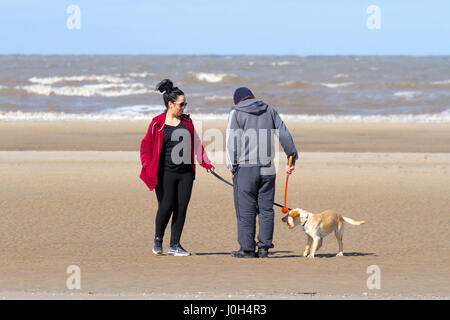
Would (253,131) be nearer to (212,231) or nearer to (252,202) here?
(252,202)

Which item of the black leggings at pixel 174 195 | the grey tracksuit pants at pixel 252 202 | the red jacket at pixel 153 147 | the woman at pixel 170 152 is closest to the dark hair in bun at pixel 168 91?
the woman at pixel 170 152

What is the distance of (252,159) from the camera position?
6922 millimetres

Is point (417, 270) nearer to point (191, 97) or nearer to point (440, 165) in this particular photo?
point (440, 165)

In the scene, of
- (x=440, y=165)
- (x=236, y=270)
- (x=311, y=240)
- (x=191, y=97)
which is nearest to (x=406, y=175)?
(x=440, y=165)

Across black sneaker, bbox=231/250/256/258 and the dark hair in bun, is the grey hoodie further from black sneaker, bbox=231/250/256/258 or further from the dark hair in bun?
black sneaker, bbox=231/250/256/258

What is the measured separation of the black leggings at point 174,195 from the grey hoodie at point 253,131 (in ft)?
1.70

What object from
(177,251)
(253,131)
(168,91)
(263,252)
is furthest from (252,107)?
(177,251)

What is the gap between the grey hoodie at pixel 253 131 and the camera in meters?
6.85

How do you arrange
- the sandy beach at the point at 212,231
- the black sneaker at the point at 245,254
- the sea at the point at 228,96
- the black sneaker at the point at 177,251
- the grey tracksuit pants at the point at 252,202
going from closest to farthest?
the sandy beach at the point at 212,231
the grey tracksuit pants at the point at 252,202
the black sneaker at the point at 245,254
the black sneaker at the point at 177,251
the sea at the point at 228,96

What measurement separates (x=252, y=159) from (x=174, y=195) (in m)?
0.80

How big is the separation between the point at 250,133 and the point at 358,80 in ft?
151

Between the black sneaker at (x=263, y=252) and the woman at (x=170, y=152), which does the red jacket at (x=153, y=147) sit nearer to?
the woman at (x=170, y=152)

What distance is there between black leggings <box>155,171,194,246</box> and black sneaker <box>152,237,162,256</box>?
12 cm
